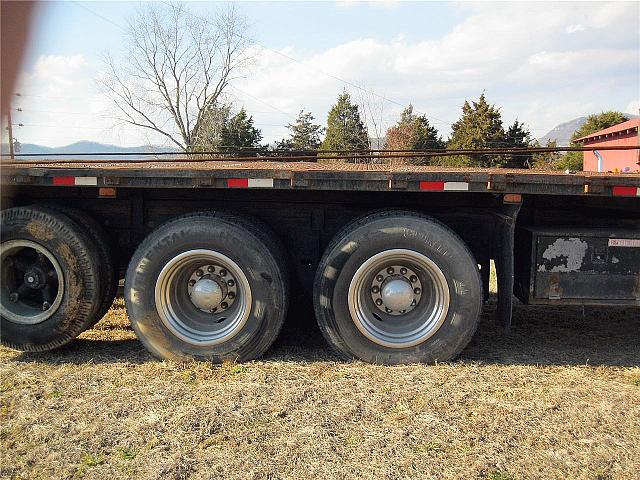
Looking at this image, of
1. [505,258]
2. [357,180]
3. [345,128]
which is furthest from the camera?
[345,128]

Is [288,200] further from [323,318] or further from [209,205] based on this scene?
[323,318]

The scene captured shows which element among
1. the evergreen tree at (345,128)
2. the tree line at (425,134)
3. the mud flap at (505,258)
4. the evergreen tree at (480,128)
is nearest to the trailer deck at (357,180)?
the mud flap at (505,258)

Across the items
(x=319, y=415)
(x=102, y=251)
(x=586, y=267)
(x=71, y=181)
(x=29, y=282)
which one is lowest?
(x=319, y=415)

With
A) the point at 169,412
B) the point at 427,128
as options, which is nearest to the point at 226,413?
the point at 169,412

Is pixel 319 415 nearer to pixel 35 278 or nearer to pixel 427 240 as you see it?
pixel 427 240

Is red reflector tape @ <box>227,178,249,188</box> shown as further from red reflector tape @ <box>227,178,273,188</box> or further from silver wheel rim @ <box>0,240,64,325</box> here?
silver wheel rim @ <box>0,240,64,325</box>

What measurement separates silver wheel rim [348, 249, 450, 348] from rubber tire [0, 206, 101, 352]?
2099 mm

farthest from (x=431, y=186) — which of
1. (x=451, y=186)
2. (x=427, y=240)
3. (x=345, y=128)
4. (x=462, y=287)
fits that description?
(x=345, y=128)

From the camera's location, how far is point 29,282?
4340 millimetres

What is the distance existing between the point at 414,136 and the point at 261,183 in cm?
2586

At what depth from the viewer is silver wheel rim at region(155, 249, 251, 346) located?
415 centimetres

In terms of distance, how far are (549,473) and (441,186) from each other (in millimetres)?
2109

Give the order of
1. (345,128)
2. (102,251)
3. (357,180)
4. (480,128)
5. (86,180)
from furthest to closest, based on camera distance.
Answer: (345,128)
(480,128)
(102,251)
(86,180)
(357,180)

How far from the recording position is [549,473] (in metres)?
2.69
